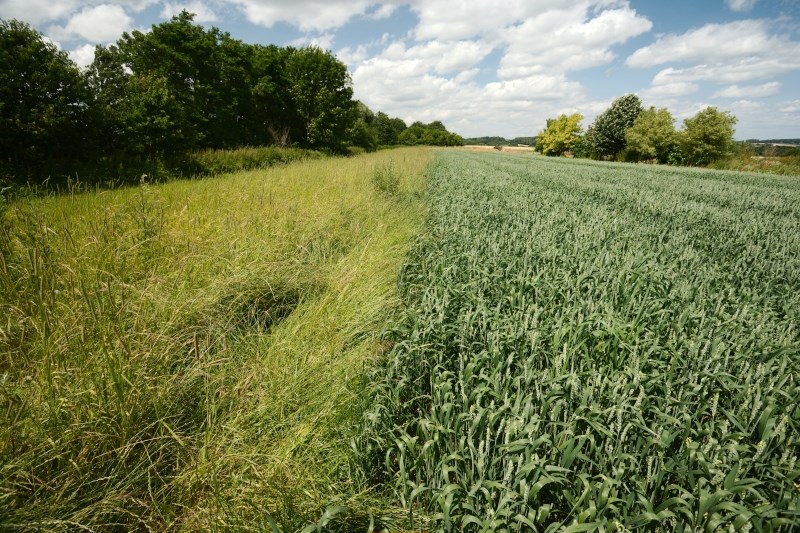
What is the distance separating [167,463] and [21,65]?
512 inches

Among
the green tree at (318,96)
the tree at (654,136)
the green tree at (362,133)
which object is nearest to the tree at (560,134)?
the tree at (654,136)

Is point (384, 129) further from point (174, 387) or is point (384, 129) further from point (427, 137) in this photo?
point (174, 387)

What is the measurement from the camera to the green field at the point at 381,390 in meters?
1.50

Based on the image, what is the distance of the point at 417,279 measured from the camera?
13.6 feet

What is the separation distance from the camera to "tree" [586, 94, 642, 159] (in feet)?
155

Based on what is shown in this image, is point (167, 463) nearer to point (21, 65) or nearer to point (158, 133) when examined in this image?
point (21, 65)

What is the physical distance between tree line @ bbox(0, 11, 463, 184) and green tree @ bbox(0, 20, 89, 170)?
26mm

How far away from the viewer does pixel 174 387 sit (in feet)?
6.38

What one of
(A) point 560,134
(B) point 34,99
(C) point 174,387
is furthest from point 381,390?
(A) point 560,134

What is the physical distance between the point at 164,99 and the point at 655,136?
48803mm

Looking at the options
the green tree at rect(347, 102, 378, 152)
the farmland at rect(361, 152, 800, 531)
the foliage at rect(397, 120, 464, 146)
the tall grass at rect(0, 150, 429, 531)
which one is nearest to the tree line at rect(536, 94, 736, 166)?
the green tree at rect(347, 102, 378, 152)

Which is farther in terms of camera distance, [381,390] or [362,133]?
[362,133]

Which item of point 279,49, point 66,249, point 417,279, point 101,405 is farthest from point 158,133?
point 279,49

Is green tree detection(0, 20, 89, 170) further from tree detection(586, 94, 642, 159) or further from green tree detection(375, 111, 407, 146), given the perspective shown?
green tree detection(375, 111, 407, 146)
